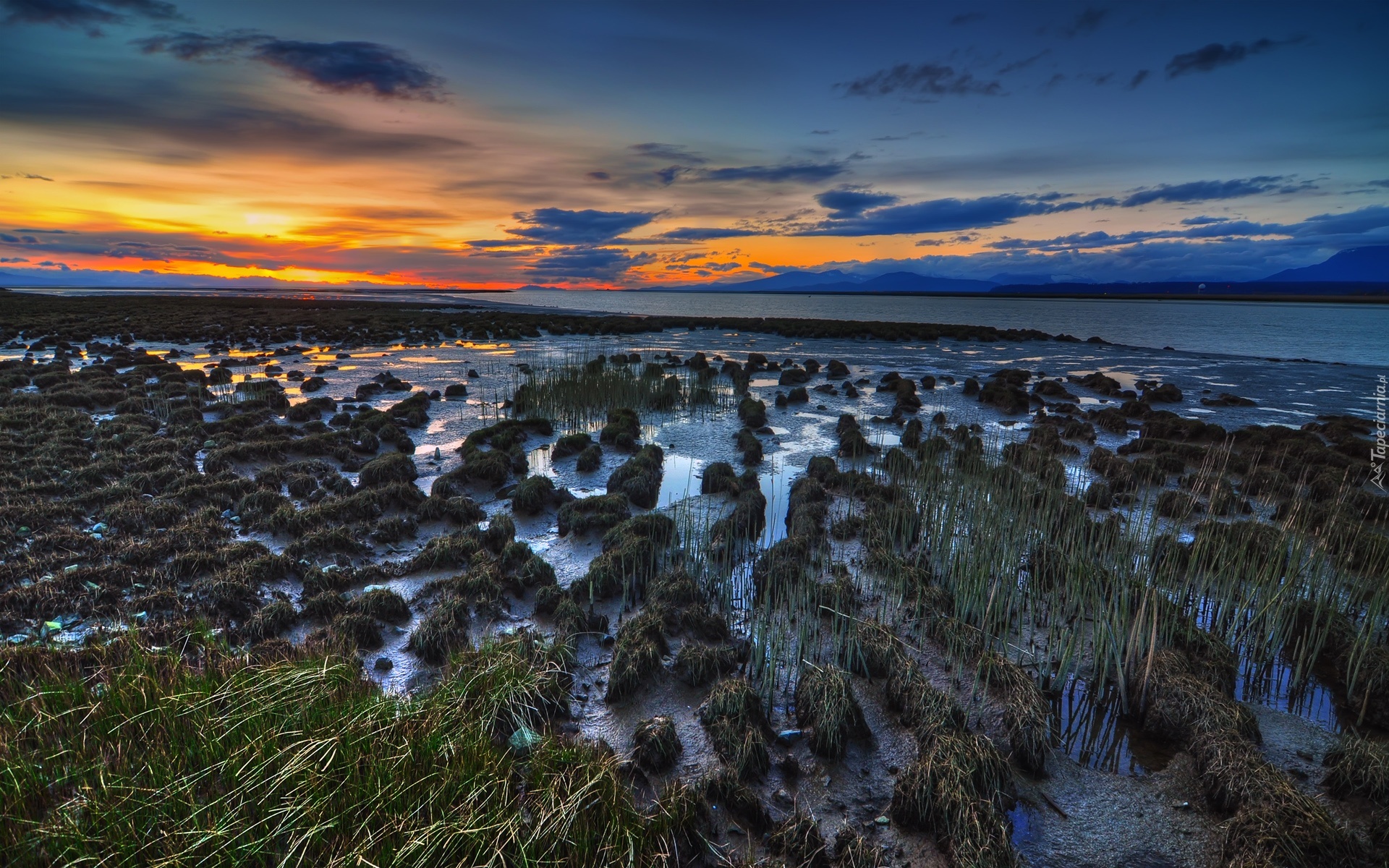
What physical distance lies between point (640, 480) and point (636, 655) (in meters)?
6.20

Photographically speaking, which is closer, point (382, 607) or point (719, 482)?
point (382, 607)

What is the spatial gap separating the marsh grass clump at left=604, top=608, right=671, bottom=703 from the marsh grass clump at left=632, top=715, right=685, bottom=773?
2.46 feet

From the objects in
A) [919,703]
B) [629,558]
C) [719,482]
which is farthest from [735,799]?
[719,482]

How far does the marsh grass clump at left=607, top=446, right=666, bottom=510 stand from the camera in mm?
12633

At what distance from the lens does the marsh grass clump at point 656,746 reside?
5.57 metres

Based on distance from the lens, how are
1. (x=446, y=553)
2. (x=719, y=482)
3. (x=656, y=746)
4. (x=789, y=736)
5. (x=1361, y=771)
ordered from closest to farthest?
(x=1361, y=771) < (x=656, y=746) < (x=789, y=736) < (x=446, y=553) < (x=719, y=482)

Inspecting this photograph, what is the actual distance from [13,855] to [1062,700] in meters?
8.83

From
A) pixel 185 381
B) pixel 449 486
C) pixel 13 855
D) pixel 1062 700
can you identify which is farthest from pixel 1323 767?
pixel 185 381

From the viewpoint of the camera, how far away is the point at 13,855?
355 centimetres

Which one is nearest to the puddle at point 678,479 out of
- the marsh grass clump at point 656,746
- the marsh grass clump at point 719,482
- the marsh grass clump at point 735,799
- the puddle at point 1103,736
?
the marsh grass clump at point 719,482

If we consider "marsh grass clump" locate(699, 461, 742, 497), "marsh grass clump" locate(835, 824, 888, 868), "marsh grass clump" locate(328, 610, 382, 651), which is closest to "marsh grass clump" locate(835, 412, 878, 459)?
"marsh grass clump" locate(699, 461, 742, 497)

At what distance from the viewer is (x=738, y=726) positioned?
19.3ft

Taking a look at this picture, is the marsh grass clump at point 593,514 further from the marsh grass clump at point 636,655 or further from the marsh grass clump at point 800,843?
the marsh grass clump at point 800,843

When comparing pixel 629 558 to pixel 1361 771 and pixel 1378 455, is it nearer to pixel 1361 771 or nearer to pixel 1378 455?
pixel 1361 771
